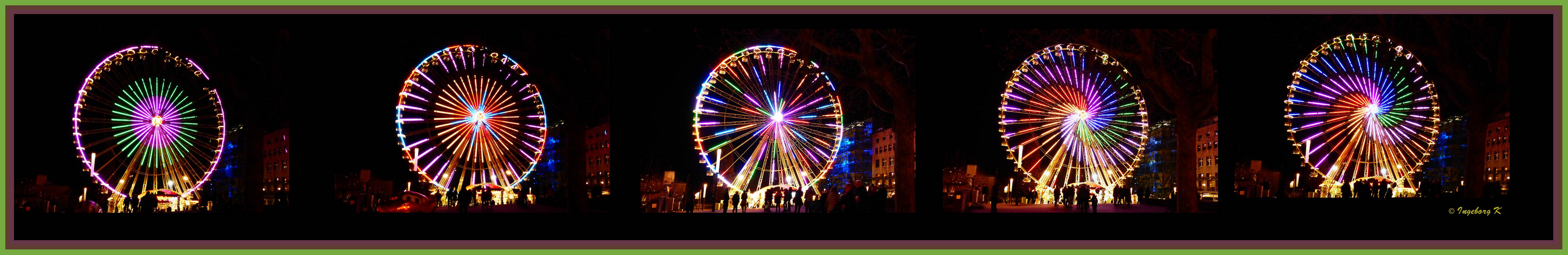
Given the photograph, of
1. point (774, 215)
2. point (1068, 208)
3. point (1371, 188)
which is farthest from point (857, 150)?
point (774, 215)

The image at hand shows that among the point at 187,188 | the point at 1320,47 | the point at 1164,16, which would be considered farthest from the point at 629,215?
the point at 187,188

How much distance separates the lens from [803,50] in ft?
79.4

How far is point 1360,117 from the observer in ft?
88.6

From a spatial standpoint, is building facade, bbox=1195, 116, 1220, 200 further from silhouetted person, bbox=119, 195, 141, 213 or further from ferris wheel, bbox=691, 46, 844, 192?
silhouetted person, bbox=119, 195, 141, 213

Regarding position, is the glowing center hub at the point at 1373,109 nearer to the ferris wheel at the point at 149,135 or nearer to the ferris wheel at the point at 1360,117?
the ferris wheel at the point at 1360,117

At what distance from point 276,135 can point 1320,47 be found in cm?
2176

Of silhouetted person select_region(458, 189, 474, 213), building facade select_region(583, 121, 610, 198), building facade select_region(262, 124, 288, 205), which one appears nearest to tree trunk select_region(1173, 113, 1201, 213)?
building facade select_region(583, 121, 610, 198)

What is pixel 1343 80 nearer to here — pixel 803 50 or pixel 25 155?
pixel 803 50

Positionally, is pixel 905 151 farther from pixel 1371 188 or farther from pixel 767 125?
pixel 1371 188

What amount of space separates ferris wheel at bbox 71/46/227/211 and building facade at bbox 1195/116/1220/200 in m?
20.5

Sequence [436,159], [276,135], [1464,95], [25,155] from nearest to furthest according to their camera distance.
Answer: [25,155] → [1464,95] → [436,159] → [276,135]

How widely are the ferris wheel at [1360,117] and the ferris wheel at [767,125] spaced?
29.9ft

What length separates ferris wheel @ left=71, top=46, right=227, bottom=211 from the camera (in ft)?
88.0

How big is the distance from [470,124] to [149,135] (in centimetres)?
674
